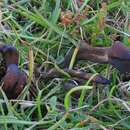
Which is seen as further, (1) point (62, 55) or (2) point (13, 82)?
(1) point (62, 55)

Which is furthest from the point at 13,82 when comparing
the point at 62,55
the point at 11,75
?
the point at 62,55

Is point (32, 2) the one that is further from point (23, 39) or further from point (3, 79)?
point (3, 79)

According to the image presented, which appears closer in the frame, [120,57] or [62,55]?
[120,57]

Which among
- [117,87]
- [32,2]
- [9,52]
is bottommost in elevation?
[117,87]

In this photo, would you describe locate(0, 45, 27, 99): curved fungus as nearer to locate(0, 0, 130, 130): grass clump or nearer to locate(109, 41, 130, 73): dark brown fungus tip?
locate(0, 0, 130, 130): grass clump

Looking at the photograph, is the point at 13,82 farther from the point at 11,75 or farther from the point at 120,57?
the point at 120,57

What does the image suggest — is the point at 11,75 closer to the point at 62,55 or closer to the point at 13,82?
the point at 13,82

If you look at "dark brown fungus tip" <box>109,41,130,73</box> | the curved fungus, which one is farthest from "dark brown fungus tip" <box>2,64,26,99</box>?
"dark brown fungus tip" <box>109,41,130,73</box>

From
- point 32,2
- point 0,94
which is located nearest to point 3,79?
point 0,94

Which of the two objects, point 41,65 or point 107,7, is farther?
point 107,7

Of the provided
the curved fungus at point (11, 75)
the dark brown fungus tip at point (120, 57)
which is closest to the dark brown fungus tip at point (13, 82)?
the curved fungus at point (11, 75)
